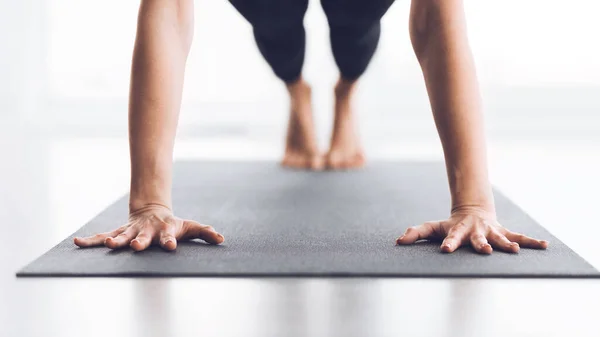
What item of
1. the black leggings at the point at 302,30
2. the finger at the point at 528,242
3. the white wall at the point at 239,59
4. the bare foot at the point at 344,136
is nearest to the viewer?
the finger at the point at 528,242

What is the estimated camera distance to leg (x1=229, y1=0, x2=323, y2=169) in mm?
1575

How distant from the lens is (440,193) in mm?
1545

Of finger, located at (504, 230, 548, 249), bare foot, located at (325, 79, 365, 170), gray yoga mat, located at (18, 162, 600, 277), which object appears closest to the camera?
gray yoga mat, located at (18, 162, 600, 277)

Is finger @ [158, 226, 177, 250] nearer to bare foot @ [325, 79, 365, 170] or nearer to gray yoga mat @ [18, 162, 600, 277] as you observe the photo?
gray yoga mat @ [18, 162, 600, 277]

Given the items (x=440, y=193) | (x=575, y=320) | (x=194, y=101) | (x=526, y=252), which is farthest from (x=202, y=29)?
(x=575, y=320)

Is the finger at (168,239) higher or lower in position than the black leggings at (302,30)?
lower

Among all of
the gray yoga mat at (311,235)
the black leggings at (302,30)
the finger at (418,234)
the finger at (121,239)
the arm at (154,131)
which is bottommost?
the gray yoga mat at (311,235)

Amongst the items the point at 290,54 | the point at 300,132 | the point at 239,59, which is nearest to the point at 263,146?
the point at 300,132

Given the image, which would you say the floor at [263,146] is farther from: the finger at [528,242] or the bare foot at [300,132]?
the bare foot at [300,132]

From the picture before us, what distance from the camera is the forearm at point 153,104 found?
1010 mm

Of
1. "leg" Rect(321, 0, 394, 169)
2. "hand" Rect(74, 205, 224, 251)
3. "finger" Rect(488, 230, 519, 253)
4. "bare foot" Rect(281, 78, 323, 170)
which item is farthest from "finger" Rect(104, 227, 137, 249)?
"bare foot" Rect(281, 78, 323, 170)

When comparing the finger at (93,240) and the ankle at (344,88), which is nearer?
the finger at (93,240)

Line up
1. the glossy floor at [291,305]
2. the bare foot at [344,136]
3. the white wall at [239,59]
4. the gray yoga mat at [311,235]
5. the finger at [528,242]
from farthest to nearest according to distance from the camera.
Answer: the white wall at [239,59]
the bare foot at [344,136]
the finger at [528,242]
the gray yoga mat at [311,235]
the glossy floor at [291,305]

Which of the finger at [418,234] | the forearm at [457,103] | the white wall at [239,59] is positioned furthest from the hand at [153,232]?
the white wall at [239,59]
